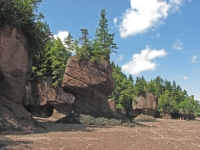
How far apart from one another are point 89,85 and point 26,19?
13.0 m

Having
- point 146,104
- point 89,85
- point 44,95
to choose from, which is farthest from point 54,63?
point 146,104

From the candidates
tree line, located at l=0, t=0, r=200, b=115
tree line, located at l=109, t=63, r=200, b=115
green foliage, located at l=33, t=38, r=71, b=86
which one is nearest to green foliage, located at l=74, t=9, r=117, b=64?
tree line, located at l=0, t=0, r=200, b=115

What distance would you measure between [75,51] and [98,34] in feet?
19.5

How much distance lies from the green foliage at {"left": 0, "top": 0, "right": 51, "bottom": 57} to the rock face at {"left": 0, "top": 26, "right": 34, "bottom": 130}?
693mm

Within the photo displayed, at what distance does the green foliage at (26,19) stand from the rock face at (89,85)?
22.7ft

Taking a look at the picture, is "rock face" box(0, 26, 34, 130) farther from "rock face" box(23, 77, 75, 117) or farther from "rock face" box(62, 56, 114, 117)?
"rock face" box(23, 77, 75, 117)

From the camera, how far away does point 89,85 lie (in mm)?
30578

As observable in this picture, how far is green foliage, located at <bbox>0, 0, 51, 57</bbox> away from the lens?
62.5 feet

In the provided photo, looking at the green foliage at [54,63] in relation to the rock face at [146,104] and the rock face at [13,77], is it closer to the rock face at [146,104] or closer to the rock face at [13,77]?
the rock face at [13,77]

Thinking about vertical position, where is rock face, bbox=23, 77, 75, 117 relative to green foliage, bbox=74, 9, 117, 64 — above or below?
below

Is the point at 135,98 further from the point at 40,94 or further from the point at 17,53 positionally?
the point at 17,53

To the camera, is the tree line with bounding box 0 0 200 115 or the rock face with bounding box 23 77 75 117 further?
the rock face with bounding box 23 77 75 117

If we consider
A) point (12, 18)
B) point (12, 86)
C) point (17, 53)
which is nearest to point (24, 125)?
point (12, 86)

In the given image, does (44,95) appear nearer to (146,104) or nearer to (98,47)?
(98,47)
